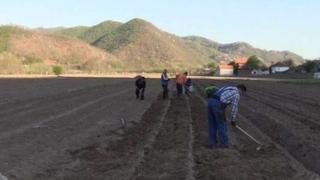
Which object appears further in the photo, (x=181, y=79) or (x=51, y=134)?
(x=181, y=79)

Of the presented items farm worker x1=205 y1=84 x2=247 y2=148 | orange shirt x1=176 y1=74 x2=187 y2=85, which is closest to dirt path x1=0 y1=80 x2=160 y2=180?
farm worker x1=205 y1=84 x2=247 y2=148

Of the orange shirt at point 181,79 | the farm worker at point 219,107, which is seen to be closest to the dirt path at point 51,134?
the farm worker at point 219,107

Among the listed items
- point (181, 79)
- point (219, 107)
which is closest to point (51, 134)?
point (219, 107)

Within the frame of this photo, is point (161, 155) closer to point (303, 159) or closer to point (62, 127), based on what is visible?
point (303, 159)

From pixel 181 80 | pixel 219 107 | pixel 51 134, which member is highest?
pixel 219 107

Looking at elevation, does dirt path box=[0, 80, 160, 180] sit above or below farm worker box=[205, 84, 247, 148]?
below

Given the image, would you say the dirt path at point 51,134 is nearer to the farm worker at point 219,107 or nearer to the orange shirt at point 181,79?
the farm worker at point 219,107

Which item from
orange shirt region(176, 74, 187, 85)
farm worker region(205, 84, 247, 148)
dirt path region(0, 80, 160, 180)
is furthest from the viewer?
orange shirt region(176, 74, 187, 85)

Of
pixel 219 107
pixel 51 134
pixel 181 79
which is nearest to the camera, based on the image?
pixel 219 107

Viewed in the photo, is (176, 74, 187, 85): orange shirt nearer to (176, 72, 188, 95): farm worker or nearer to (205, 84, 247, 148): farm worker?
(176, 72, 188, 95): farm worker

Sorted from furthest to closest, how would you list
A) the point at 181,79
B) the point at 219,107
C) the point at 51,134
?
the point at 181,79 → the point at 51,134 → the point at 219,107

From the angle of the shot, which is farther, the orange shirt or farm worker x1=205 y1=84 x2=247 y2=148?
the orange shirt

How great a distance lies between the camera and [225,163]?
1284 centimetres

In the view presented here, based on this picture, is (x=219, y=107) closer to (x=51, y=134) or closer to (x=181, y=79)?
(x=51, y=134)
